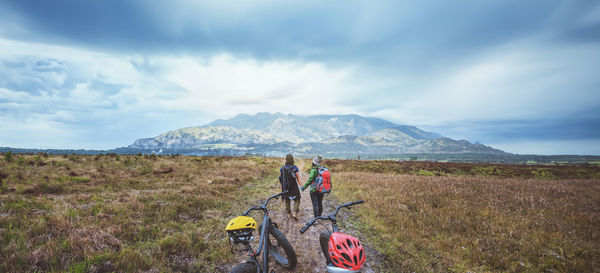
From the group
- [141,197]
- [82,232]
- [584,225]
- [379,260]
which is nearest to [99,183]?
[141,197]

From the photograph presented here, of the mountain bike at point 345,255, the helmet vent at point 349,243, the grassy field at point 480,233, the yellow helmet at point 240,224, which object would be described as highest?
the yellow helmet at point 240,224

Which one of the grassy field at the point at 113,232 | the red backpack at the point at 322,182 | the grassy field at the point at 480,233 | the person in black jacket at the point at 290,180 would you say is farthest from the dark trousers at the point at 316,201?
the grassy field at the point at 113,232

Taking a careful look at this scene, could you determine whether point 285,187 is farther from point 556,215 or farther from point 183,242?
point 556,215

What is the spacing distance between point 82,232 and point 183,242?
2.79 meters

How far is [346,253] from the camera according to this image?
323cm

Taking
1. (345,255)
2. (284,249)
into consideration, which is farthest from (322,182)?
(345,255)

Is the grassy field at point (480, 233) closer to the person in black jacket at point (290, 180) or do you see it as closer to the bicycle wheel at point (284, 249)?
the bicycle wheel at point (284, 249)

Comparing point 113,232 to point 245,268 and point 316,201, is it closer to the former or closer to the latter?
point 245,268

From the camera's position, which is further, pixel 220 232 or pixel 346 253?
pixel 220 232

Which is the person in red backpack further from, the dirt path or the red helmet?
the red helmet

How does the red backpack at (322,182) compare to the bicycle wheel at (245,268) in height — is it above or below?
above

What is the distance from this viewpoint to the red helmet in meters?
3.21

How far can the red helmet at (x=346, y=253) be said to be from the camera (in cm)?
321

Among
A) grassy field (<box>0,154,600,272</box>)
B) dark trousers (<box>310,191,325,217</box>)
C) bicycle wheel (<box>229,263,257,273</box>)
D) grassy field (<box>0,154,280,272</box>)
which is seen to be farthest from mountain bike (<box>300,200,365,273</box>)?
dark trousers (<box>310,191,325,217</box>)
